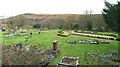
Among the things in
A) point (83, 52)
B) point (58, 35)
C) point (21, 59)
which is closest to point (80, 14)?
point (58, 35)

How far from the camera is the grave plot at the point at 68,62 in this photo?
36.0 ft

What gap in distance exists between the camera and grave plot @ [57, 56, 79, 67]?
36.0 ft

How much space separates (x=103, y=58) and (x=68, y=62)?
2441mm

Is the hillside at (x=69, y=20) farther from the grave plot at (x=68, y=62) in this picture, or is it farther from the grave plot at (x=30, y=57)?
the grave plot at (x=68, y=62)

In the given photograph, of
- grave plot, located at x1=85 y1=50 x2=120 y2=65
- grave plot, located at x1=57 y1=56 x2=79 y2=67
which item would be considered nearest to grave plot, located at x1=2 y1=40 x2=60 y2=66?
grave plot, located at x1=57 y1=56 x2=79 y2=67

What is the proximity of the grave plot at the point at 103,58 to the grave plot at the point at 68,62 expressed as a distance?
720 mm

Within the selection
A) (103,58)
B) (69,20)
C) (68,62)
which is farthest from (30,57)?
(69,20)

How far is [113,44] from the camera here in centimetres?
1652

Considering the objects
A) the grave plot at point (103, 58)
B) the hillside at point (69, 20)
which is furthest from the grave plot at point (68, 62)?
the hillside at point (69, 20)

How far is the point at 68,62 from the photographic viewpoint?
11547mm

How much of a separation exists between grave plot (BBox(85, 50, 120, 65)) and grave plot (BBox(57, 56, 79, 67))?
720 mm

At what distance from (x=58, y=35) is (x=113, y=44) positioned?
A: 5.66 metres

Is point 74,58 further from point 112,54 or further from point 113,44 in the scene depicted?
point 113,44

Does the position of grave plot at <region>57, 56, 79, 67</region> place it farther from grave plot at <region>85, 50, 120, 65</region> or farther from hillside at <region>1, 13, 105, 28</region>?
hillside at <region>1, 13, 105, 28</region>
